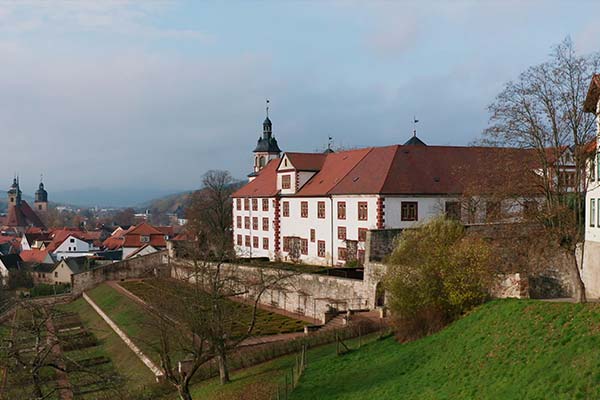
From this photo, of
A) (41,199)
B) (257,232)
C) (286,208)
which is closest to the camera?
(286,208)

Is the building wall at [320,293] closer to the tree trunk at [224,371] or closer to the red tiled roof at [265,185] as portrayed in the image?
the tree trunk at [224,371]

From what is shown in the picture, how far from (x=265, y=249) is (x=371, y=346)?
103 feet

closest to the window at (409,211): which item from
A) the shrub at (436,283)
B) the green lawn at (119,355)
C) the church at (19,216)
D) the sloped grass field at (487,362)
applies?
the shrub at (436,283)

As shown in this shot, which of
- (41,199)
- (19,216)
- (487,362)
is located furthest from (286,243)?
(41,199)

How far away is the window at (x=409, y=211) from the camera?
3838 centimetres

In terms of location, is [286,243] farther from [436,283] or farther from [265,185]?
[436,283]

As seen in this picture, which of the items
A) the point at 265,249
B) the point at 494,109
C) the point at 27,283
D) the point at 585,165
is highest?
the point at 494,109

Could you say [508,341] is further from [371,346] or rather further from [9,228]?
[9,228]

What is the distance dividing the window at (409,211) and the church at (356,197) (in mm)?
62

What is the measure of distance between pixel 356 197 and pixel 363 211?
3.89 ft

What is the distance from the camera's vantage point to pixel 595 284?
78.6ft

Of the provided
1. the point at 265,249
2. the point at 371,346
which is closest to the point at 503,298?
the point at 371,346

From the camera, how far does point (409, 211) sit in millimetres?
38500

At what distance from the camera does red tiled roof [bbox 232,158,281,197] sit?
2090 inches
